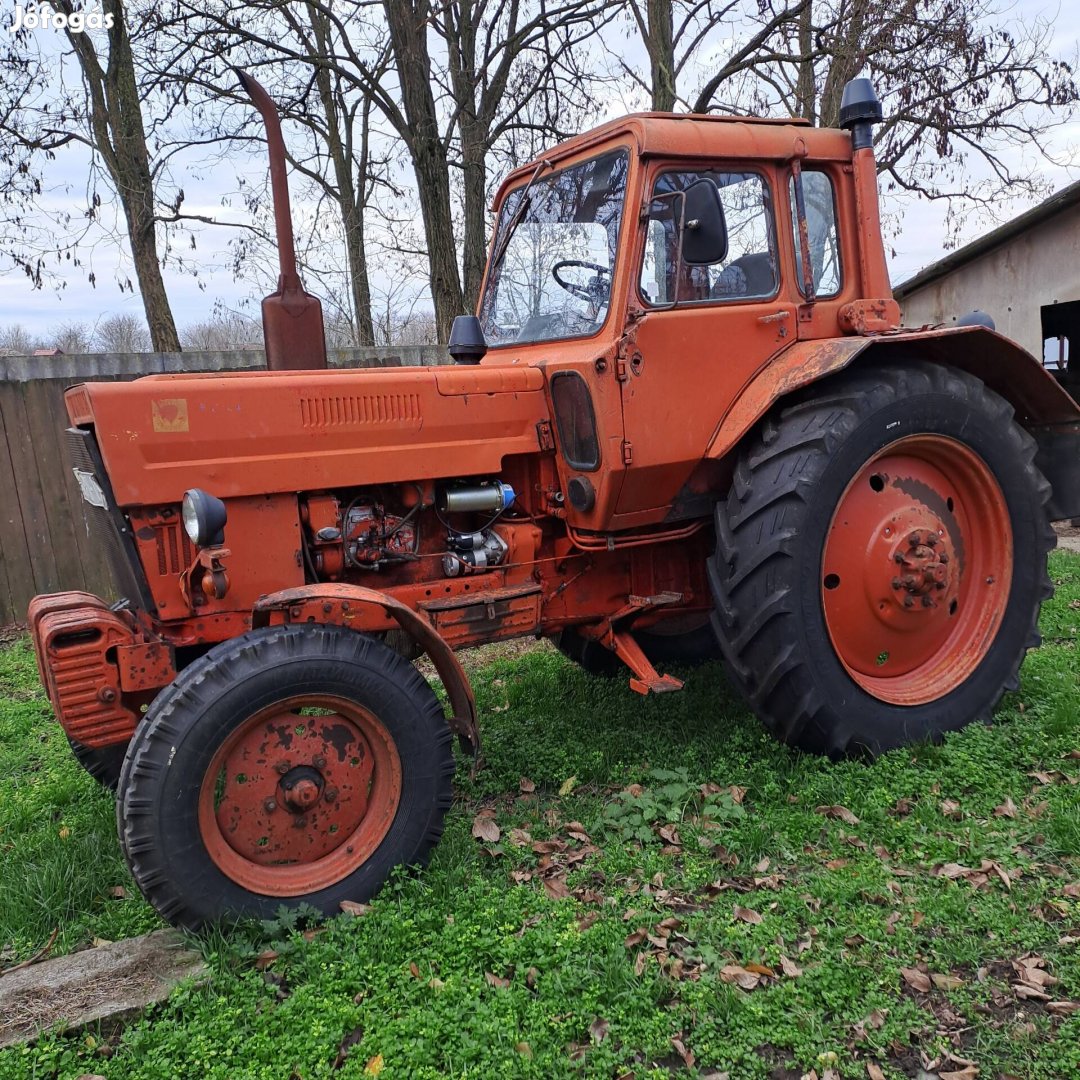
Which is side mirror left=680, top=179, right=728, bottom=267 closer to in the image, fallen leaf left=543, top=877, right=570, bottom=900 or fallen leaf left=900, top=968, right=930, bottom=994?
fallen leaf left=543, top=877, right=570, bottom=900

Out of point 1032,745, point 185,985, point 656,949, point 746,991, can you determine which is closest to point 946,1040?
point 746,991

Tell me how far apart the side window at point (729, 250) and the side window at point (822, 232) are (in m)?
0.23

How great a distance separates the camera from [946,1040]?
2273 millimetres

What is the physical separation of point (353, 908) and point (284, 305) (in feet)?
7.75

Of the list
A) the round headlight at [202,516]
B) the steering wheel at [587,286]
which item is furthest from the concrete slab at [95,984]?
the steering wheel at [587,286]

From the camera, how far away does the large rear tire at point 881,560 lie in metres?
3.46

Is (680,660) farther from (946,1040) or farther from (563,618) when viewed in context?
(946,1040)

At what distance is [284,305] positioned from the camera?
377cm

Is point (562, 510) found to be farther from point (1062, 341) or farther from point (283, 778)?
point (1062, 341)

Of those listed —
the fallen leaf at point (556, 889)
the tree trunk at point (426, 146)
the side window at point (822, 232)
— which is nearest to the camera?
the fallen leaf at point (556, 889)

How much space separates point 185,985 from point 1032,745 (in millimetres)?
3236

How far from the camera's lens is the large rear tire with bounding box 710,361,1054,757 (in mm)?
3459

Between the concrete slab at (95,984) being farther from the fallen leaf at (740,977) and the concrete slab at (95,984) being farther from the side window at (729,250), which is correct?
the side window at (729,250)

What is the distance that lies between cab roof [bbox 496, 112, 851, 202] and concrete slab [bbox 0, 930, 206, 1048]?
321cm
